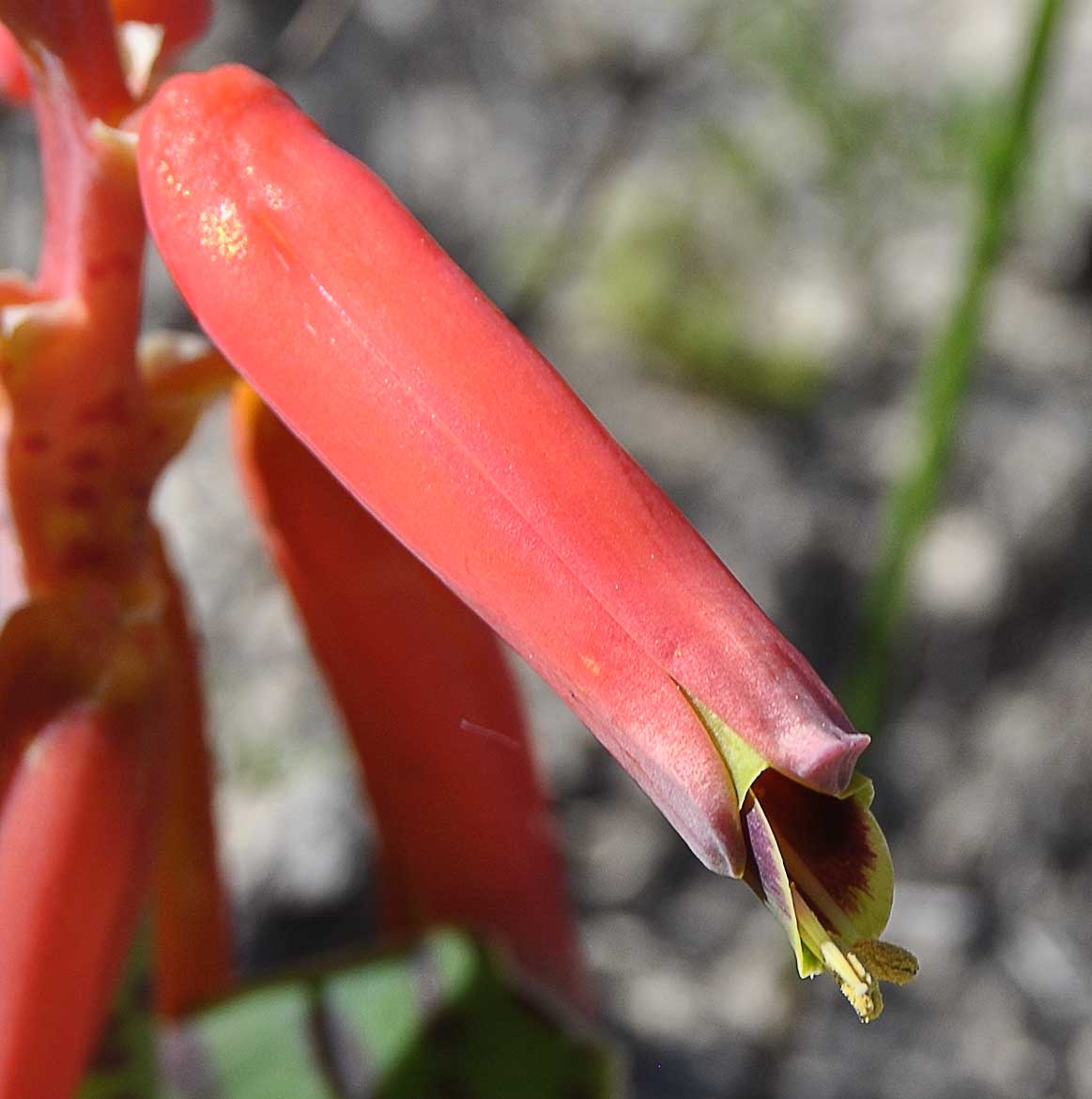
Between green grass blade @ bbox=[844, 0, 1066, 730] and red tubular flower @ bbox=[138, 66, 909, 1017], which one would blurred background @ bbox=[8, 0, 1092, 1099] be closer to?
green grass blade @ bbox=[844, 0, 1066, 730]

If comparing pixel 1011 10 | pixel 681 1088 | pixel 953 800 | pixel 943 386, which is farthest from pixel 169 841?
pixel 1011 10

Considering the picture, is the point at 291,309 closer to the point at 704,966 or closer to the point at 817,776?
the point at 817,776

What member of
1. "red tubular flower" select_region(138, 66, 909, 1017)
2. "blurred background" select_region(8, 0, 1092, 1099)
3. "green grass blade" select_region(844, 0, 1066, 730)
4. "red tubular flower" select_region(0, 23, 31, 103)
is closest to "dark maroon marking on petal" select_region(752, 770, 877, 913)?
"red tubular flower" select_region(138, 66, 909, 1017)

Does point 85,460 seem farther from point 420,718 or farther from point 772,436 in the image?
point 772,436

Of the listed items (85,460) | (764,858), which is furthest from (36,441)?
(764,858)

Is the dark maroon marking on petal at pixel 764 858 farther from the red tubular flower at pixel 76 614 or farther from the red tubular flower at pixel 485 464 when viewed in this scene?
the red tubular flower at pixel 76 614

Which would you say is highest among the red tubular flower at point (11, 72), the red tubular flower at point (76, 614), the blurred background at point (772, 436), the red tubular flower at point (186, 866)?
the red tubular flower at point (11, 72)

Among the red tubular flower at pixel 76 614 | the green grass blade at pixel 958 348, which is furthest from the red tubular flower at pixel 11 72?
the green grass blade at pixel 958 348
